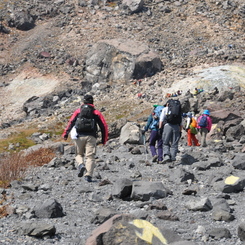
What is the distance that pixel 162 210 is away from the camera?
7676 mm

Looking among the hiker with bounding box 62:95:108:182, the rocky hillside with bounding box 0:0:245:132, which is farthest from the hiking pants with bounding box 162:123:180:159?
the rocky hillside with bounding box 0:0:245:132

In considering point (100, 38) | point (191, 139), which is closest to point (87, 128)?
point (191, 139)

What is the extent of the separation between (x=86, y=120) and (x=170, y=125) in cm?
362

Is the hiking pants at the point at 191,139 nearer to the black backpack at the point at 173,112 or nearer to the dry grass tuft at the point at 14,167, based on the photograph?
the black backpack at the point at 173,112

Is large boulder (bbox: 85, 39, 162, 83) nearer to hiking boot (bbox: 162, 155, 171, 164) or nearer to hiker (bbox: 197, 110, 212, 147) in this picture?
hiker (bbox: 197, 110, 212, 147)

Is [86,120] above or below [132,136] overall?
above

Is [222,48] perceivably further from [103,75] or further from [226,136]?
[226,136]

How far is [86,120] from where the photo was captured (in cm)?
1041

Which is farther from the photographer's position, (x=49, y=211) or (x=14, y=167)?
(x=14, y=167)

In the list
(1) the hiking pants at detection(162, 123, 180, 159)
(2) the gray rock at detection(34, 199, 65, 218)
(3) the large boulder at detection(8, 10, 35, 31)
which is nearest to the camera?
(2) the gray rock at detection(34, 199, 65, 218)

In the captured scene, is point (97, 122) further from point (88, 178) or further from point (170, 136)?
point (170, 136)

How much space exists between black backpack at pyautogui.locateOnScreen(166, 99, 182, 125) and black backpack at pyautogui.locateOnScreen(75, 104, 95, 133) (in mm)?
3247

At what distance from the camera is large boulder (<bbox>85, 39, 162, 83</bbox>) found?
1766 inches

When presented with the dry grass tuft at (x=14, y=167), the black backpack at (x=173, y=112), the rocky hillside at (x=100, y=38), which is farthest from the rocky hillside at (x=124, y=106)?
the black backpack at (x=173, y=112)
